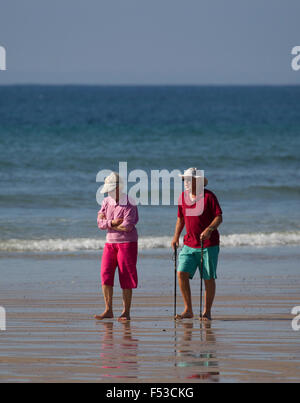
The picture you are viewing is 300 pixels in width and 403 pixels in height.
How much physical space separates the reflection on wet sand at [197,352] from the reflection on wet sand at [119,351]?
0.35 meters

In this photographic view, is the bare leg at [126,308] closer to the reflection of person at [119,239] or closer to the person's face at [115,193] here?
the reflection of person at [119,239]

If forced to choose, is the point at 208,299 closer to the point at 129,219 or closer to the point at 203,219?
the point at 203,219

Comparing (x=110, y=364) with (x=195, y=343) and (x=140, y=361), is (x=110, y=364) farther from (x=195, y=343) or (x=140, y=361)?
(x=195, y=343)

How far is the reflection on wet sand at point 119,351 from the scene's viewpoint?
222 inches

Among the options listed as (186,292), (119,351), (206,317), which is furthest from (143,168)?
(119,351)

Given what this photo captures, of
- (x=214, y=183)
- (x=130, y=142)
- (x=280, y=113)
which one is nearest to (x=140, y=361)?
(x=214, y=183)

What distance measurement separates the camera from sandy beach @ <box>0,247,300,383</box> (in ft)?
18.5

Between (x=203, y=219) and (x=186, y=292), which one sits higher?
(x=203, y=219)

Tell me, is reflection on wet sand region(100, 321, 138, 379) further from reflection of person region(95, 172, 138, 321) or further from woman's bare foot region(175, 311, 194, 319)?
woman's bare foot region(175, 311, 194, 319)

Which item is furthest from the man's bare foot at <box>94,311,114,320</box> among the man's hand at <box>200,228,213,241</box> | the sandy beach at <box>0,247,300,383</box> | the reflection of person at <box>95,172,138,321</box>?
the man's hand at <box>200,228,213,241</box>

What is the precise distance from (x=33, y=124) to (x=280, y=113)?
72.5ft

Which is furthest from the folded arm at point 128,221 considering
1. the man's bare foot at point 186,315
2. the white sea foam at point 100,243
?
the white sea foam at point 100,243

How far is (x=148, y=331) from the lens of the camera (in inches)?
275

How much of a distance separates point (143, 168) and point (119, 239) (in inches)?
680
